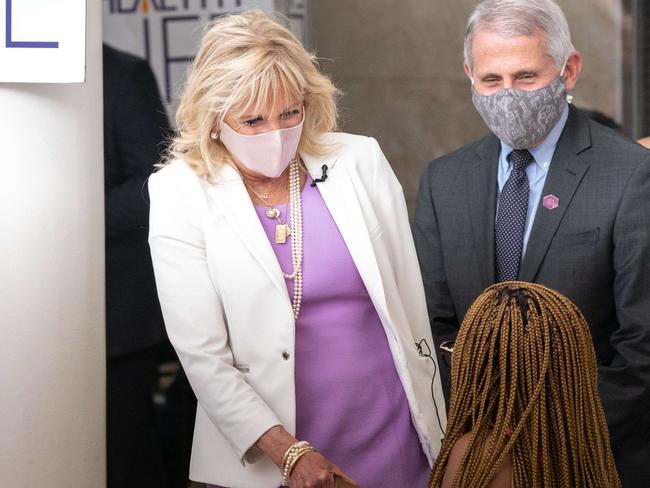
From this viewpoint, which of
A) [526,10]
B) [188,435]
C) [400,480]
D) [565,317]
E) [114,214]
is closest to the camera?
[565,317]

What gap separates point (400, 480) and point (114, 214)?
178 cm

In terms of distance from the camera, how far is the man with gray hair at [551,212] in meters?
2.95

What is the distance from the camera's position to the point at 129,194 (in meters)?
4.15

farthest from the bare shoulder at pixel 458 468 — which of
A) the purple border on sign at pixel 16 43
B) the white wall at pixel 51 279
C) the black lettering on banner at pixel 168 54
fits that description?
the black lettering on banner at pixel 168 54

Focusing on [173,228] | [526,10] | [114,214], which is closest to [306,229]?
[173,228]

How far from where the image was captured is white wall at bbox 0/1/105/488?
2938mm

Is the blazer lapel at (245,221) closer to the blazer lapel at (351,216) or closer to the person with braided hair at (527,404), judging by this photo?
the blazer lapel at (351,216)

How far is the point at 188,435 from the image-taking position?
4699 mm

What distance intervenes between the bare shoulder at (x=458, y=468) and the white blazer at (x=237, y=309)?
1.82ft

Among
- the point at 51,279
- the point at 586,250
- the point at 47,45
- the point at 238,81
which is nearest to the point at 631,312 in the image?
the point at 586,250

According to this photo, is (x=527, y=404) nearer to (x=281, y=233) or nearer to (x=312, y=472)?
(x=312, y=472)

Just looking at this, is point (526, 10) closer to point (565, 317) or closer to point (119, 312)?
point (565, 317)

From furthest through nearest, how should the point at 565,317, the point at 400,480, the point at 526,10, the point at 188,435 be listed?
the point at 188,435, the point at 526,10, the point at 400,480, the point at 565,317

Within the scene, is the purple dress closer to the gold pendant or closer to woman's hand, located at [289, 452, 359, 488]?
the gold pendant
